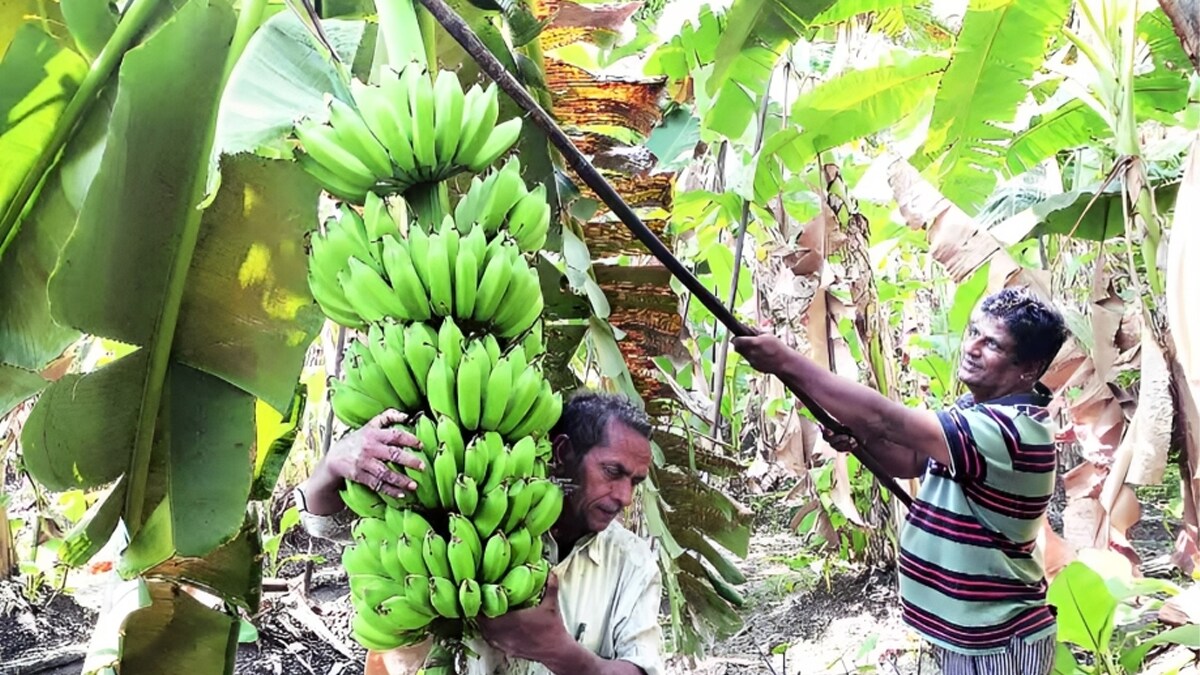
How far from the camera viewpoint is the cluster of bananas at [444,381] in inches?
35.9

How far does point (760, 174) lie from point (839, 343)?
0.63 m

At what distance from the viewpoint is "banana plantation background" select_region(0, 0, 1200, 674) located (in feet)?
4.28

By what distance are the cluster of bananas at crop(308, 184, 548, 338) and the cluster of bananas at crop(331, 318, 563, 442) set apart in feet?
0.08

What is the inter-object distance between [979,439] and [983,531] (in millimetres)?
321

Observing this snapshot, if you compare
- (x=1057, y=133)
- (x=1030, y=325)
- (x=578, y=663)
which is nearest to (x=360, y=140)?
(x=578, y=663)

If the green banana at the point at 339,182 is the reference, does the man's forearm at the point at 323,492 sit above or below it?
below

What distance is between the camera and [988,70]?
2.50 meters

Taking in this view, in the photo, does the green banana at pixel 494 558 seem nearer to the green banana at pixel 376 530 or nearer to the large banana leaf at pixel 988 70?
the green banana at pixel 376 530

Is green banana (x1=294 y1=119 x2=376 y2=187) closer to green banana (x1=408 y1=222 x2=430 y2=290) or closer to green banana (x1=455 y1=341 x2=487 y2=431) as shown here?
green banana (x1=408 y1=222 x2=430 y2=290)

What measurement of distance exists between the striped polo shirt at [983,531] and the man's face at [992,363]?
0.13 ft

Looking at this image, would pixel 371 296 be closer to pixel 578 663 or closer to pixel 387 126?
pixel 387 126

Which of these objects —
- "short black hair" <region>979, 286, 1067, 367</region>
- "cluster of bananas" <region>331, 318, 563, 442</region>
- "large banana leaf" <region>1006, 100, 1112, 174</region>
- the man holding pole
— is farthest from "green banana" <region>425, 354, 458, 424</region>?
"large banana leaf" <region>1006, 100, 1112, 174</region>

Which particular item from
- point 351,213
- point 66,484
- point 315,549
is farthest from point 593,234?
point 315,549

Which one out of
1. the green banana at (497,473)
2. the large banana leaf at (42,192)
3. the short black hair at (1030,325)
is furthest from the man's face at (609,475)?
the short black hair at (1030,325)
